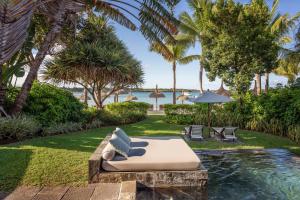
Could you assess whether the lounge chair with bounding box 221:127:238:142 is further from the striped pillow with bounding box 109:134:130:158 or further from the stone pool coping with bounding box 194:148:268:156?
the striped pillow with bounding box 109:134:130:158

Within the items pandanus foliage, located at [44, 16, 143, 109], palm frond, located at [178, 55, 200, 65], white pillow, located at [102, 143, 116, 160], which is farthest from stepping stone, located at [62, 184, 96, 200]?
palm frond, located at [178, 55, 200, 65]

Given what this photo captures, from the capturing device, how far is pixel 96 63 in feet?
51.2

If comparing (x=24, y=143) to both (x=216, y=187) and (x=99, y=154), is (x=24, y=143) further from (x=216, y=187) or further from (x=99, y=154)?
(x=216, y=187)

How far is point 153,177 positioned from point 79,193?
4.80 ft

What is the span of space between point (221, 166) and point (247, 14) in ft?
42.4

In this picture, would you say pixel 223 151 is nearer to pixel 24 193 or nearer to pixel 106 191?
pixel 106 191

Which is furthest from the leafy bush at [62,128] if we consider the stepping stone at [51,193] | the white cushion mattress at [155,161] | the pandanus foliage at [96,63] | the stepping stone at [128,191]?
the stepping stone at [128,191]

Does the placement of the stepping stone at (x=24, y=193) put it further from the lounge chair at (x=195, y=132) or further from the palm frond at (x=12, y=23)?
the lounge chair at (x=195, y=132)

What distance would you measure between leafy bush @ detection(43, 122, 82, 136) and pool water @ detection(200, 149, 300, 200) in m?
6.28

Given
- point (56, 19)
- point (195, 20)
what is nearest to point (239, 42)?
point (195, 20)

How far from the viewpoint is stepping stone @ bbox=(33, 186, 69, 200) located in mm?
4770

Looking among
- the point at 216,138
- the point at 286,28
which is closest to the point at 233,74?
the point at 216,138

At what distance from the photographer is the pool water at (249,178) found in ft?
19.1

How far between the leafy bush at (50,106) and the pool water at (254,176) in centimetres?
692
